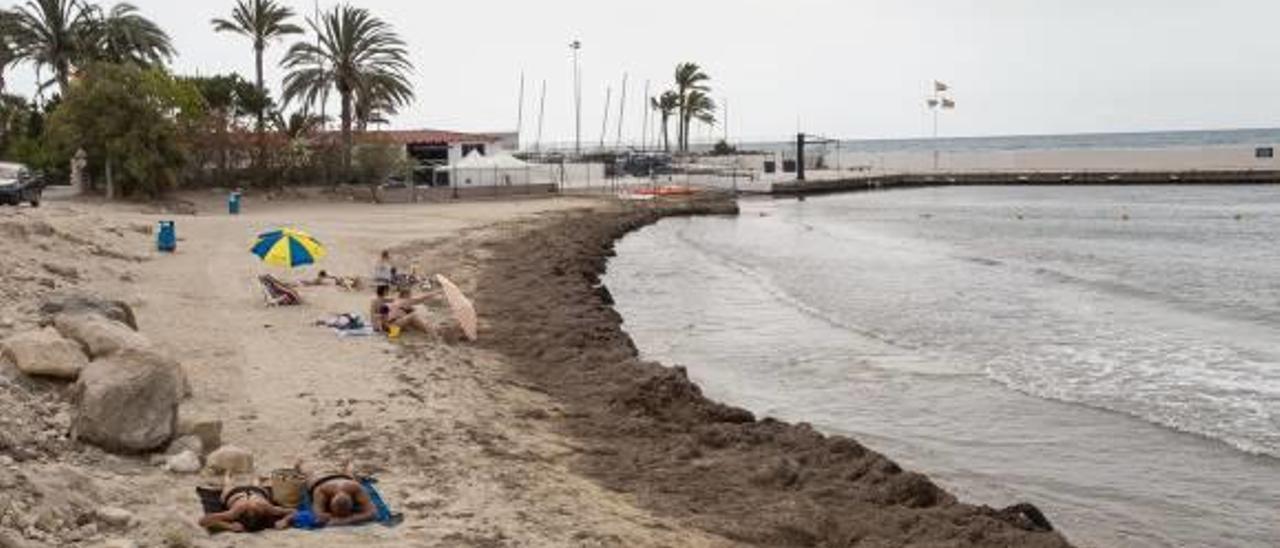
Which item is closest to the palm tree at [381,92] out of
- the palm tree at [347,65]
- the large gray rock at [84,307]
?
the palm tree at [347,65]

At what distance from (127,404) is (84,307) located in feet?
A: 14.4

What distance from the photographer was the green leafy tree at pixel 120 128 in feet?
141

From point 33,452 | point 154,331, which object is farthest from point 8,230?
point 33,452

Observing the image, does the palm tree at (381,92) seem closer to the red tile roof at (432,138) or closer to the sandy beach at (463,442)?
the red tile roof at (432,138)

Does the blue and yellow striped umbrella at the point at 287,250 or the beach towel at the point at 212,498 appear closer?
the beach towel at the point at 212,498

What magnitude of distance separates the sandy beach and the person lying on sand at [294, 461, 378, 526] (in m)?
0.20

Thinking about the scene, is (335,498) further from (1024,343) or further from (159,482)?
(1024,343)

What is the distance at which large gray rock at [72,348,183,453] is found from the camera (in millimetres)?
10180

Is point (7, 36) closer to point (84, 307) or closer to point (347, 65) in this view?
point (347, 65)

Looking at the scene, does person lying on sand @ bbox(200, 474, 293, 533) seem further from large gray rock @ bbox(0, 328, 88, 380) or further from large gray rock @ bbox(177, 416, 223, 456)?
large gray rock @ bbox(0, 328, 88, 380)

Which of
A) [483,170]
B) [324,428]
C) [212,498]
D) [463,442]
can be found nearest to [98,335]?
[324,428]

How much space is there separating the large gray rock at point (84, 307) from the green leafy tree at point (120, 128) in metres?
30.3

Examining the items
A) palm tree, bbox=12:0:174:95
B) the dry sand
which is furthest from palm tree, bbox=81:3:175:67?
the dry sand

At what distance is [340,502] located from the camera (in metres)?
9.21
